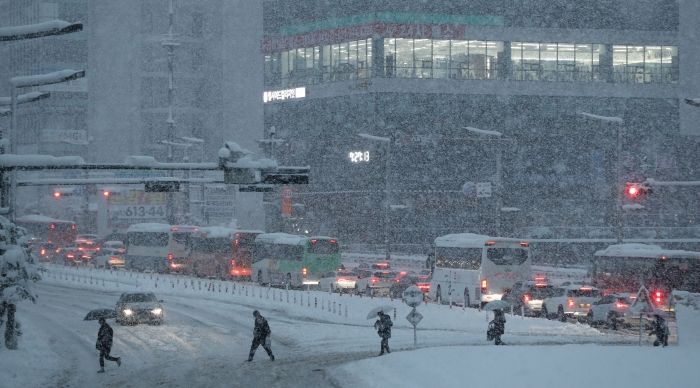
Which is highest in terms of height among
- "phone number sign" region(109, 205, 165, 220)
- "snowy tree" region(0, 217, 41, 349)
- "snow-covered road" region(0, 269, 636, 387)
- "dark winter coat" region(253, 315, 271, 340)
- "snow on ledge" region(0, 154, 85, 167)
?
"snow on ledge" region(0, 154, 85, 167)

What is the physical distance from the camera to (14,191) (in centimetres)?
3434

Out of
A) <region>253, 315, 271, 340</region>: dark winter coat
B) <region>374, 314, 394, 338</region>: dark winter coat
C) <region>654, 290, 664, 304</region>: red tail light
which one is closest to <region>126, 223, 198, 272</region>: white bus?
<region>654, 290, 664, 304</region>: red tail light

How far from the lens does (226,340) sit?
119ft

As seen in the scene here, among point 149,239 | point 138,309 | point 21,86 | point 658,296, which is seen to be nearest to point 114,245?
point 149,239

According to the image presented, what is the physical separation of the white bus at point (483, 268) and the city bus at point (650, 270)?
13.9 feet

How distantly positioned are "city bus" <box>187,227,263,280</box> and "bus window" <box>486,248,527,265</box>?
22604 mm

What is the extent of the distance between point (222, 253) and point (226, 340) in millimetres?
35067

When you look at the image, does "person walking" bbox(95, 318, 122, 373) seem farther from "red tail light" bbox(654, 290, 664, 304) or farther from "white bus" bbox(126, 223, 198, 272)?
"white bus" bbox(126, 223, 198, 272)

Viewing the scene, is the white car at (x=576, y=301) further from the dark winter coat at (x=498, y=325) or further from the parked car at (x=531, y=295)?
the dark winter coat at (x=498, y=325)

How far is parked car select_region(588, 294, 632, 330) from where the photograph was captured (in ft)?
A: 128

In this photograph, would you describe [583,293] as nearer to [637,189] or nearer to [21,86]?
[637,189]

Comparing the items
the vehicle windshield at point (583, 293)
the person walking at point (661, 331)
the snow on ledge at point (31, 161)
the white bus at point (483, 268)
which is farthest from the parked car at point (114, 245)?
the person walking at point (661, 331)

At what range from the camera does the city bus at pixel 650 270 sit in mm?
47438

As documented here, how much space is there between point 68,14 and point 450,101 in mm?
53566
